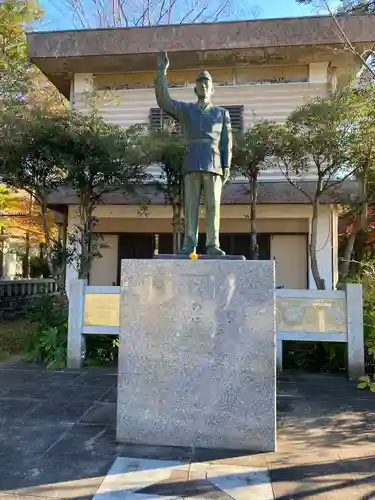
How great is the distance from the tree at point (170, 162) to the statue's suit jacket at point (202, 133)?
3.34m

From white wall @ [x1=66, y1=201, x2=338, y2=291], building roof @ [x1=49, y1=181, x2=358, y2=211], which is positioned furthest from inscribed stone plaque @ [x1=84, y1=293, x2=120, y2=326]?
white wall @ [x1=66, y1=201, x2=338, y2=291]

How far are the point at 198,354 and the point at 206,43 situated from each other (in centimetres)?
948

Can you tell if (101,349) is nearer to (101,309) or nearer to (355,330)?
(101,309)

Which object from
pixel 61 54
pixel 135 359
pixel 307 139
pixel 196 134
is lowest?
pixel 135 359

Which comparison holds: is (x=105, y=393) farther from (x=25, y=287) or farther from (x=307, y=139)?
(x=25, y=287)

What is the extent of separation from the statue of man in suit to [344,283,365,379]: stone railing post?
2.97m

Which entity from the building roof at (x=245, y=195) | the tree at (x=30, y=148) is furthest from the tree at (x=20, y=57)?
the building roof at (x=245, y=195)

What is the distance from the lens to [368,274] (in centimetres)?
654

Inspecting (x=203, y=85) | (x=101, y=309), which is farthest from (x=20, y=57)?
(x=203, y=85)

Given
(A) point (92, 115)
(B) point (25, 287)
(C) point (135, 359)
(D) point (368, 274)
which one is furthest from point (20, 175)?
(B) point (25, 287)

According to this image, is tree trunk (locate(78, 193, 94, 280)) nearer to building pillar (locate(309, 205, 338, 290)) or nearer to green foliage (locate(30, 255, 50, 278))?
building pillar (locate(309, 205, 338, 290))

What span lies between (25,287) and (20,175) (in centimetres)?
828

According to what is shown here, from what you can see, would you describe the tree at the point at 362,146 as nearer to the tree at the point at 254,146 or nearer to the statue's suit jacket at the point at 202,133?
the tree at the point at 254,146

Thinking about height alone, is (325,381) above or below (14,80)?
below
